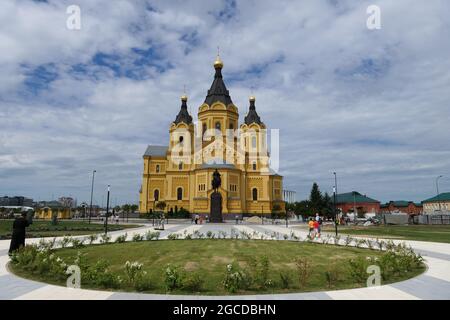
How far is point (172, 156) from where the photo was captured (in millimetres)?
68438

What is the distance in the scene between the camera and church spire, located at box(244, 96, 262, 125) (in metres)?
73.6

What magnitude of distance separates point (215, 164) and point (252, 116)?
57.5ft

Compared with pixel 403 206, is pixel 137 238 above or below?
below

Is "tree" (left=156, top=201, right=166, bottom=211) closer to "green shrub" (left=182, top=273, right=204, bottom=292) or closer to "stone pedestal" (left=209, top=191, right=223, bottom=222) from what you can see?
"stone pedestal" (left=209, top=191, right=223, bottom=222)

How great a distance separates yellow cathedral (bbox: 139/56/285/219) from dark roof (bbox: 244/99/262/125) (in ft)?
0.75

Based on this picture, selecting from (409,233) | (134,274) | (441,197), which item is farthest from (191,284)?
(441,197)

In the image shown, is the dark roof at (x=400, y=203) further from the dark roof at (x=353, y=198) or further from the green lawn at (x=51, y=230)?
the green lawn at (x=51, y=230)

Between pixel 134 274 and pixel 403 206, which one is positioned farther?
pixel 403 206

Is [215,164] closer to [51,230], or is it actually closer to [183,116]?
[183,116]

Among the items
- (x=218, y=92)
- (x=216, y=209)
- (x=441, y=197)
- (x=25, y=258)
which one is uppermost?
(x=218, y=92)

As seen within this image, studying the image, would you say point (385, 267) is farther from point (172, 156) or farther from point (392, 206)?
point (392, 206)

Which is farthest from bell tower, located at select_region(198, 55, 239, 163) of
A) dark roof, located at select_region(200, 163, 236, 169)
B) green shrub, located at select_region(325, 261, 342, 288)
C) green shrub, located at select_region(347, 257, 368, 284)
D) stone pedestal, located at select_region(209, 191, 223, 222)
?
green shrub, located at select_region(347, 257, 368, 284)

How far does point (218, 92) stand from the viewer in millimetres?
69938

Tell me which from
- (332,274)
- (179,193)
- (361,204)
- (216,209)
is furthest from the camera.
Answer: (361,204)
